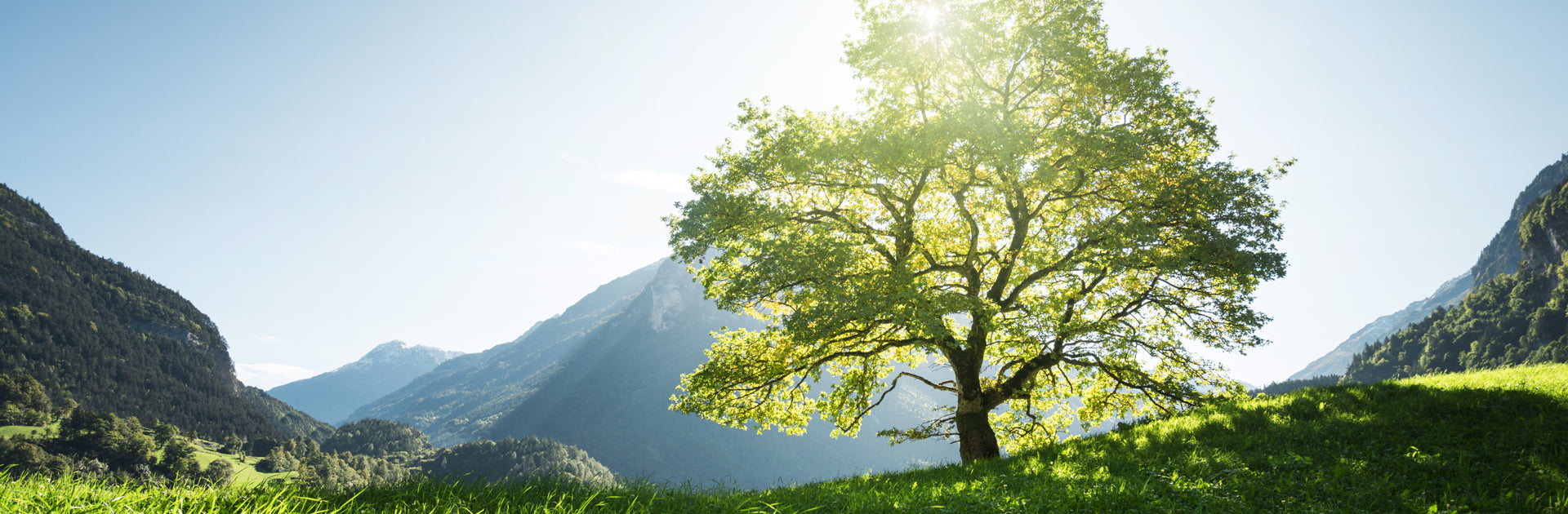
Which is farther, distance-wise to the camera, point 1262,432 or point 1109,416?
point 1109,416

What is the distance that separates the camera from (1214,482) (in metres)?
7.99

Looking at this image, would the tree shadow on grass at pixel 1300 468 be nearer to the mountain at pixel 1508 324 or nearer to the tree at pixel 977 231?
the tree at pixel 977 231

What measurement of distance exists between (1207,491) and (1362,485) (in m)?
1.74

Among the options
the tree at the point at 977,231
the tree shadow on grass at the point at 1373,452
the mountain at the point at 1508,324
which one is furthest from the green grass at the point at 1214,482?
the mountain at the point at 1508,324

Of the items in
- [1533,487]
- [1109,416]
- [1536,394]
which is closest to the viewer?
[1533,487]

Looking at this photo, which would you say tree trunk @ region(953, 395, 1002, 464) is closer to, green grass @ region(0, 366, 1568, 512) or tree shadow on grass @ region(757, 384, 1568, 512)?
tree shadow on grass @ region(757, 384, 1568, 512)

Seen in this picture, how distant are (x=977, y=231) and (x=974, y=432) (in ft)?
18.2

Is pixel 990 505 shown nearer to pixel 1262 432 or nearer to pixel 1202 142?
pixel 1262 432

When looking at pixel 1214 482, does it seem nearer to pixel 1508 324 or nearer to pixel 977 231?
pixel 977 231

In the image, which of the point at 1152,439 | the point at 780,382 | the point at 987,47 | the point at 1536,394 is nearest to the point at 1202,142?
the point at 987,47

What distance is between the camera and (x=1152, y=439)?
34.9 feet

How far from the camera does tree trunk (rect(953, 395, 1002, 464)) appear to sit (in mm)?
15992

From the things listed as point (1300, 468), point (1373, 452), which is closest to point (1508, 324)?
point (1373, 452)

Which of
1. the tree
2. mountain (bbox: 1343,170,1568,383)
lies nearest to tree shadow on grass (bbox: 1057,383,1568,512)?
the tree
